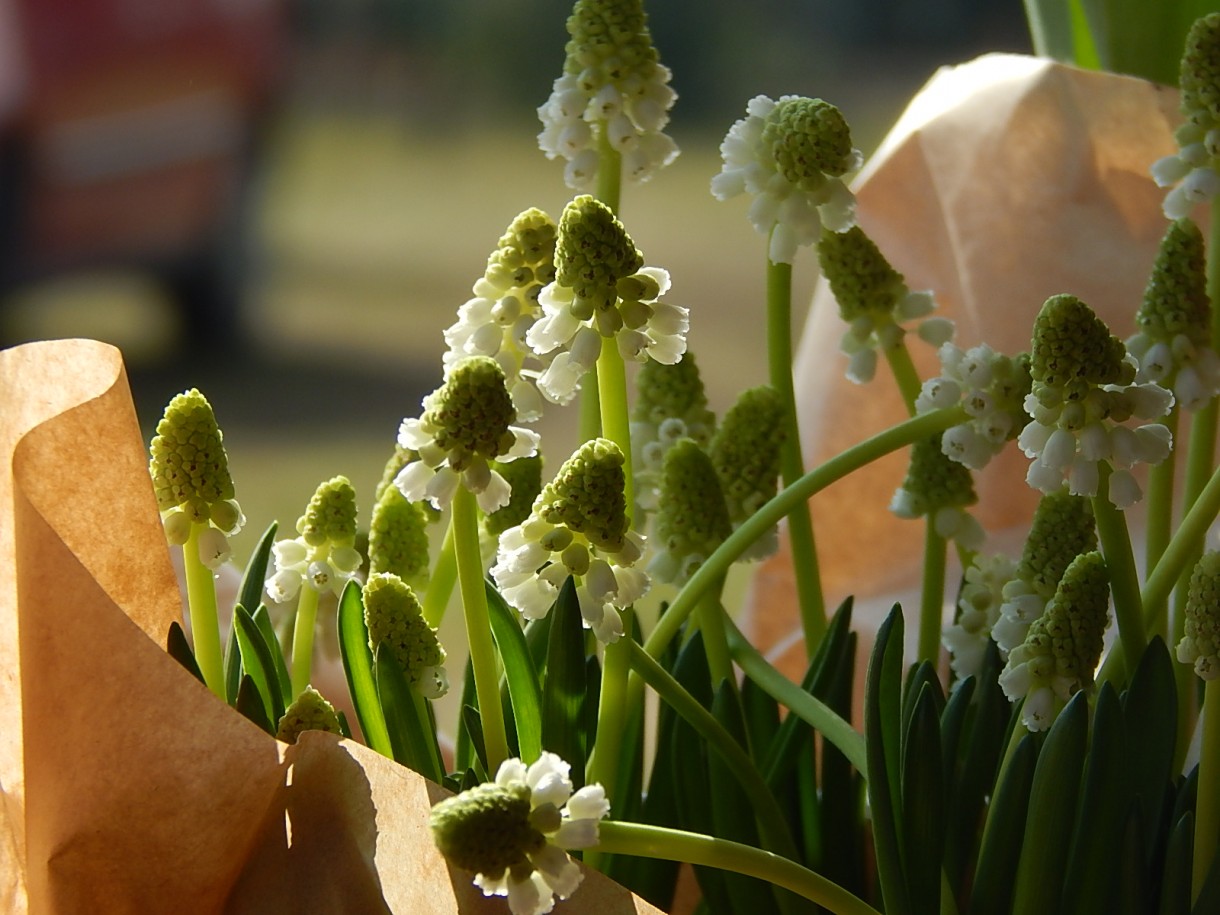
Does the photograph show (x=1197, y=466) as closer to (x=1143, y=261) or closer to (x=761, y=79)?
(x=1143, y=261)

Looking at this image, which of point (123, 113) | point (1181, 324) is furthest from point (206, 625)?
point (123, 113)

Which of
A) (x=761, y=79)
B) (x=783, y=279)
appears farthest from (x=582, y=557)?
(x=761, y=79)

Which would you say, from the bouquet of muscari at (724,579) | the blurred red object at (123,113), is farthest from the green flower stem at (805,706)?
the blurred red object at (123,113)

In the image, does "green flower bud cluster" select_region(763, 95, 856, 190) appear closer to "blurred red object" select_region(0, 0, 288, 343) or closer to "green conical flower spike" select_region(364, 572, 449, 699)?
"green conical flower spike" select_region(364, 572, 449, 699)

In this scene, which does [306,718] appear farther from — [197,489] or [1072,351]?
[1072,351]

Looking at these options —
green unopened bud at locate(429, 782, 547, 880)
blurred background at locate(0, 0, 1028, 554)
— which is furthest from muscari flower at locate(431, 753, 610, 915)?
blurred background at locate(0, 0, 1028, 554)

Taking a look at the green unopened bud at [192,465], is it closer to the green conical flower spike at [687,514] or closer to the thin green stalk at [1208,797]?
the green conical flower spike at [687,514]
